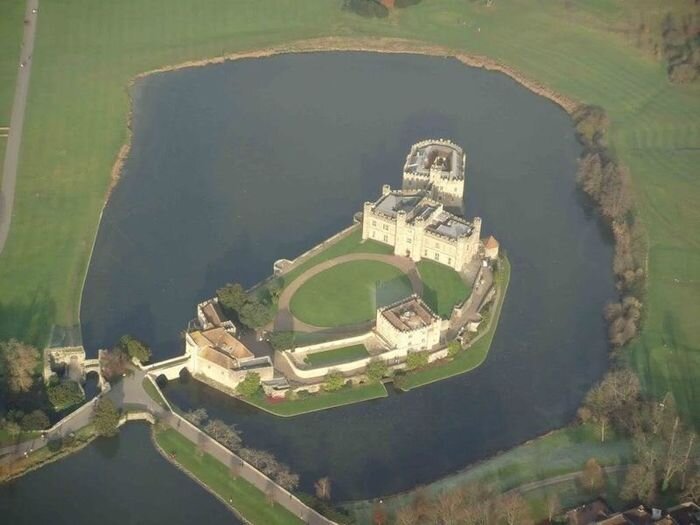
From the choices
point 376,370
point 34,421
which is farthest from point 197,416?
point 376,370

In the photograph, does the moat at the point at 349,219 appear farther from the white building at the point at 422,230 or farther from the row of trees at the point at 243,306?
the white building at the point at 422,230

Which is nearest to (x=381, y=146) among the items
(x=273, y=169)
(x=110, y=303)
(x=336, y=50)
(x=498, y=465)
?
(x=273, y=169)

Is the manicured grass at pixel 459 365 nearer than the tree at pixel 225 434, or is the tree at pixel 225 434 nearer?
the tree at pixel 225 434

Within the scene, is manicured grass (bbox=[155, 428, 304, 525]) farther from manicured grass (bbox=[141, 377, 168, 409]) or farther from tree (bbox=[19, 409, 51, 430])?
tree (bbox=[19, 409, 51, 430])

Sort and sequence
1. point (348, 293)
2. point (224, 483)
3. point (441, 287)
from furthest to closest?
point (441, 287) < point (348, 293) < point (224, 483)

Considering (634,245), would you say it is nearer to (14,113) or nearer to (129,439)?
(129,439)

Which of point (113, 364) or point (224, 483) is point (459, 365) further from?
point (113, 364)

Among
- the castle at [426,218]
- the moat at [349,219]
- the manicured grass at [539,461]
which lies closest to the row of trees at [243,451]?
the moat at [349,219]
